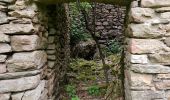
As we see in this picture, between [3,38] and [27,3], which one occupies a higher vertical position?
A: [27,3]

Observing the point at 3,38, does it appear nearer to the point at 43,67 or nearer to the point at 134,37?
the point at 43,67

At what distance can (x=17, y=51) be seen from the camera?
10.3ft

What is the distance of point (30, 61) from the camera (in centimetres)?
315

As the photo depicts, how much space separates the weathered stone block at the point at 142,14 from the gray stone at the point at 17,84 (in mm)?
1211

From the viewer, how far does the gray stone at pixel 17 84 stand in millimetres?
3114

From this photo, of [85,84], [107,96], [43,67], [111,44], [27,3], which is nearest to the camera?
[27,3]

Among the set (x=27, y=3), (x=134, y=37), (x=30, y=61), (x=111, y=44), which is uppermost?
(x=27, y=3)

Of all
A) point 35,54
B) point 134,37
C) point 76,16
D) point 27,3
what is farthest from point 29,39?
point 76,16

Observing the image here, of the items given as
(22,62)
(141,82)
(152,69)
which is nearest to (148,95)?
(141,82)

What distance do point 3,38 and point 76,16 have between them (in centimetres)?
560

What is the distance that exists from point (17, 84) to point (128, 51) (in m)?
1.17

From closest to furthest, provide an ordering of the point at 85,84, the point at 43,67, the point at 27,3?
the point at 27,3 → the point at 43,67 → the point at 85,84

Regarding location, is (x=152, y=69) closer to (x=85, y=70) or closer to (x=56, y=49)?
(x=56, y=49)

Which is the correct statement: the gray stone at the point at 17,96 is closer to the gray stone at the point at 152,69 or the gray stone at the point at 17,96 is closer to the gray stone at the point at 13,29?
the gray stone at the point at 13,29
